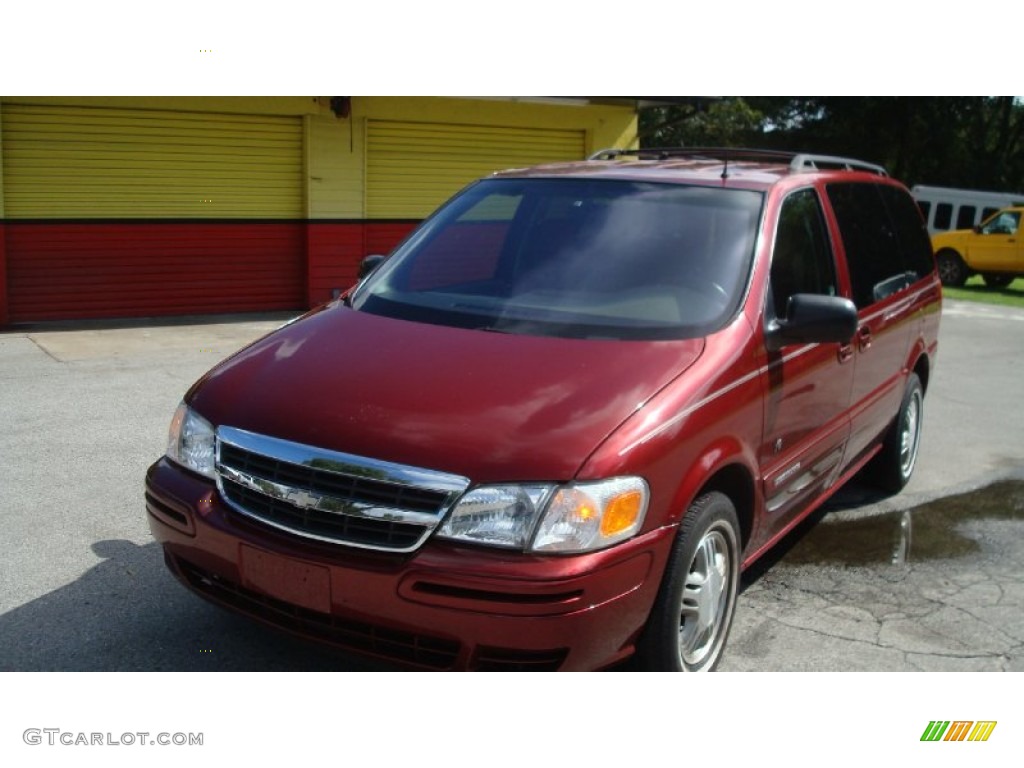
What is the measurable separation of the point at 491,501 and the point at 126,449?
13.8 ft

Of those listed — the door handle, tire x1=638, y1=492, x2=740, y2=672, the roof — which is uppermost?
the roof

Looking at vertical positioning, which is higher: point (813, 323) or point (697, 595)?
point (813, 323)

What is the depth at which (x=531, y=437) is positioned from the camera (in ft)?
10.2

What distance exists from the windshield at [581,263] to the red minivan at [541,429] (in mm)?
13

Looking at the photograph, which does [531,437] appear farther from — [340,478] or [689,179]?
[689,179]

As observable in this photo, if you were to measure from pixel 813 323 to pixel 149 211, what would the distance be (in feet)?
32.8

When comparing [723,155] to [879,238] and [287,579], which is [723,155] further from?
[287,579]

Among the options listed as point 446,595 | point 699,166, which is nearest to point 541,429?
point 446,595

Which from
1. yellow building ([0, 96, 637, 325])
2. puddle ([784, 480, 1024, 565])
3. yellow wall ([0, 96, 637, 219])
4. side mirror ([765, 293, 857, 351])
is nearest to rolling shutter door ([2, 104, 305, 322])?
yellow building ([0, 96, 637, 325])

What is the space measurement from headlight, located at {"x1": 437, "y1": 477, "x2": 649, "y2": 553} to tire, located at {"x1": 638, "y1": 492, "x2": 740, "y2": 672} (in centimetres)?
42

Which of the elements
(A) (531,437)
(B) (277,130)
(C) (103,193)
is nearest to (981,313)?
(B) (277,130)

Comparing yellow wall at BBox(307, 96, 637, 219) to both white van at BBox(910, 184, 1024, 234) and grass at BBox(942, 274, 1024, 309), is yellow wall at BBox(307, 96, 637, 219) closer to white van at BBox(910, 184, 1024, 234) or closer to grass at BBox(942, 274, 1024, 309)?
grass at BBox(942, 274, 1024, 309)

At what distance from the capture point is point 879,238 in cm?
563

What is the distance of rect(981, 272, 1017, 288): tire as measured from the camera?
23.1 meters
